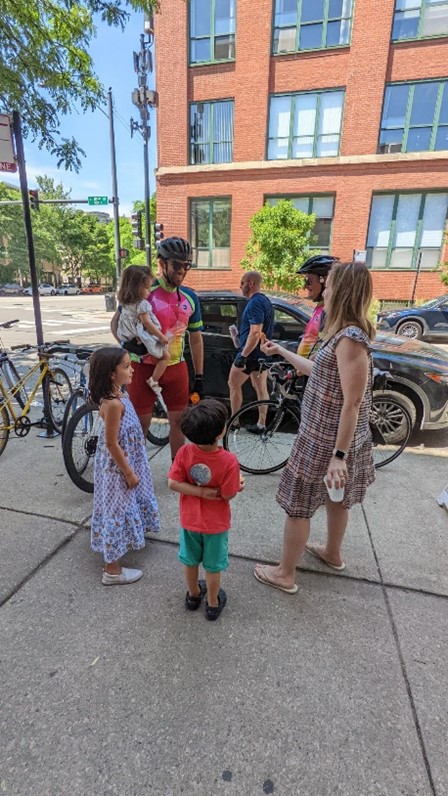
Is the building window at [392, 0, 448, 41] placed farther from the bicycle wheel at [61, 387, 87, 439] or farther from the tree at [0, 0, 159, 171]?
the bicycle wheel at [61, 387, 87, 439]

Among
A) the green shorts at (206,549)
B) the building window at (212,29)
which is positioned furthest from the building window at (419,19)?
the green shorts at (206,549)

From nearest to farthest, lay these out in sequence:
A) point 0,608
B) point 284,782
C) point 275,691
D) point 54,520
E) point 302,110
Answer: point 284,782 → point 275,691 → point 0,608 → point 54,520 → point 302,110

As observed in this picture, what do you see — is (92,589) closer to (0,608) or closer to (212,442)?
(0,608)

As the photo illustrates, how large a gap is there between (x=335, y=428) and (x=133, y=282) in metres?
1.80

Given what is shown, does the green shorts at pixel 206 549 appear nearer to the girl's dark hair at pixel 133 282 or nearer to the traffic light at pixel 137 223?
the girl's dark hair at pixel 133 282

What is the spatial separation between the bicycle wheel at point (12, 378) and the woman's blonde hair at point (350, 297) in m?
Answer: 3.41

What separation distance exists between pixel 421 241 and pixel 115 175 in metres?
13.0

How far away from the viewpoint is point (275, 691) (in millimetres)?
1803

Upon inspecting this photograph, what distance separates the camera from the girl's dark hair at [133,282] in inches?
118

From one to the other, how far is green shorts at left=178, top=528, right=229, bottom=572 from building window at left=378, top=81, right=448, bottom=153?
17303 mm

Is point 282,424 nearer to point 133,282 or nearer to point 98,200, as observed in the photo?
point 133,282

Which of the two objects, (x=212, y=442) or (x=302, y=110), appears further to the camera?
(x=302, y=110)

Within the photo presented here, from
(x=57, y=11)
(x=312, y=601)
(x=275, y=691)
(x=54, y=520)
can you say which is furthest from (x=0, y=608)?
(x=57, y=11)

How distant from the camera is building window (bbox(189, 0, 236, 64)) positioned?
15656mm
